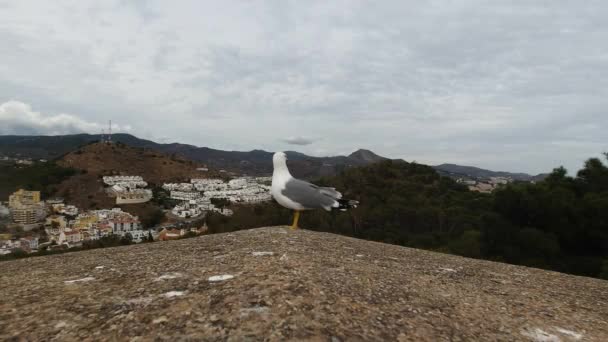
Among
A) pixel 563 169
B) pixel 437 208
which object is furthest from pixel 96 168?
pixel 563 169

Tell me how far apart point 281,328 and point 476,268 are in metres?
5.77

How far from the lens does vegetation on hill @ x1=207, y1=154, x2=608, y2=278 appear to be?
16.8 metres

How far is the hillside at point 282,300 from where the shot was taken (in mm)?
3432

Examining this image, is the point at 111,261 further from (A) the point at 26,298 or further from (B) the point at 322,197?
(B) the point at 322,197

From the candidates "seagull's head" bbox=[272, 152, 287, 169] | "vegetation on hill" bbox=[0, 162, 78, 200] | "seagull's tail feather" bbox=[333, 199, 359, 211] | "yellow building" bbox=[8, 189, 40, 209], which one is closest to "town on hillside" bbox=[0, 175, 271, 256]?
"yellow building" bbox=[8, 189, 40, 209]

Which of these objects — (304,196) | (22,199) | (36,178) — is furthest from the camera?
(36,178)

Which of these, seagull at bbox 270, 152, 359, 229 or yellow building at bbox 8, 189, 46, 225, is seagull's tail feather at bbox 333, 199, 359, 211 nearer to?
seagull at bbox 270, 152, 359, 229

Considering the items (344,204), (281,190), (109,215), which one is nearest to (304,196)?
(281,190)

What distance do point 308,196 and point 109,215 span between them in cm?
7893

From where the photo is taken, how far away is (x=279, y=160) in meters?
7.88

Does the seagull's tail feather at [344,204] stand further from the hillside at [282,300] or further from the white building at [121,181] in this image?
the white building at [121,181]

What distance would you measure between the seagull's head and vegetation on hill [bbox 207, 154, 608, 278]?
469 inches

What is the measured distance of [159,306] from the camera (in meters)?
3.83

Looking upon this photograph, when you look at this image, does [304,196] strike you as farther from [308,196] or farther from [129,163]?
[129,163]
